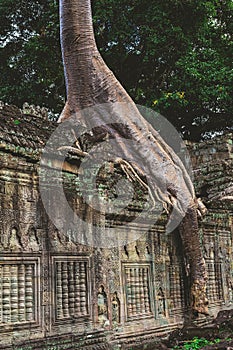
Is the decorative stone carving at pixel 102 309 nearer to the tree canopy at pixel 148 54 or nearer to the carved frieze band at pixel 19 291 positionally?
the carved frieze band at pixel 19 291

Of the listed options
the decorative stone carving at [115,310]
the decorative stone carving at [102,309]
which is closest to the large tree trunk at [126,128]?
the decorative stone carving at [115,310]

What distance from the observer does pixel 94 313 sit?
5.28 metres

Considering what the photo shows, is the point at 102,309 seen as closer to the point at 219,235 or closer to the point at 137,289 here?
the point at 137,289

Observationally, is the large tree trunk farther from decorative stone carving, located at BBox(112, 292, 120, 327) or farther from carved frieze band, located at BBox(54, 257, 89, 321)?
carved frieze band, located at BBox(54, 257, 89, 321)

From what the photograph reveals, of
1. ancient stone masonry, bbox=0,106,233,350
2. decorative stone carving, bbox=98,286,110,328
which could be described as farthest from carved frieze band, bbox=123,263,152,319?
decorative stone carving, bbox=98,286,110,328

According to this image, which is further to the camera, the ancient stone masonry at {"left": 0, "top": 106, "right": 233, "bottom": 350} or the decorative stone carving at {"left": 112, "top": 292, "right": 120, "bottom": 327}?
the decorative stone carving at {"left": 112, "top": 292, "right": 120, "bottom": 327}

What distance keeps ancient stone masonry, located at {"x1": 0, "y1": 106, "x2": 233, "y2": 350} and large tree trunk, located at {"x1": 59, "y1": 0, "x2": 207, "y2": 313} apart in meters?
0.23

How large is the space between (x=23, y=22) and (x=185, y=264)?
10354mm

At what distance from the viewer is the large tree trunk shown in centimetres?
684

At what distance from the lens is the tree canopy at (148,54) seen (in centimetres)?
1243

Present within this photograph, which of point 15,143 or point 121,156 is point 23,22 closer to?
point 121,156

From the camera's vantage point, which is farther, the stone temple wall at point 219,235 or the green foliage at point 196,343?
the stone temple wall at point 219,235

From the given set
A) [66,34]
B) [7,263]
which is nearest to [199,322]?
[7,263]

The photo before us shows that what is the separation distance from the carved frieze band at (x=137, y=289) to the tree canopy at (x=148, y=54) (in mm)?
6713
